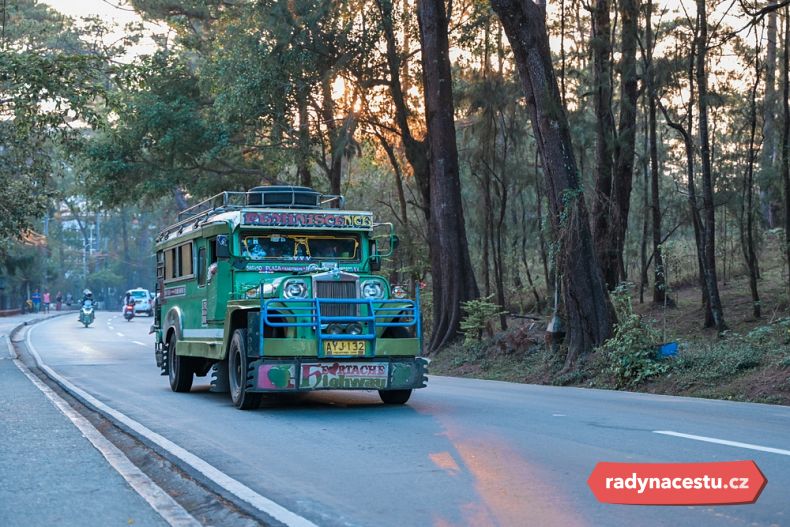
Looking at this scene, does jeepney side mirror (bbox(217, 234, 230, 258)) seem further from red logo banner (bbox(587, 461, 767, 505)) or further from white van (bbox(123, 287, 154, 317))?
white van (bbox(123, 287, 154, 317))

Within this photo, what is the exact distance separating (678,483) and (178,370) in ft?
39.0

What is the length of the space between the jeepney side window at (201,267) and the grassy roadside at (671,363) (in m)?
7.50

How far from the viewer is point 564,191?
68.2ft

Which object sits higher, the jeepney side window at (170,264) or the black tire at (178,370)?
the jeepney side window at (170,264)

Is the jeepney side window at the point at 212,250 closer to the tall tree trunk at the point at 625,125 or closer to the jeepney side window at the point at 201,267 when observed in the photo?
the jeepney side window at the point at 201,267

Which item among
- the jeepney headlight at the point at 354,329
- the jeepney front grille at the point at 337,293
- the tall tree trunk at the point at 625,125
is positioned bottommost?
the jeepney headlight at the point at 354,329

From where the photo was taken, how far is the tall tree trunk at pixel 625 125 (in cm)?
2633

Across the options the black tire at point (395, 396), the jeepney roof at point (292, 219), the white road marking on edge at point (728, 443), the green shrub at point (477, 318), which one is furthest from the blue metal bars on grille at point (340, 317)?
the green shrub at point (477, 318)

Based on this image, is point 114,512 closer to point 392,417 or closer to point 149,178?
point 392,417

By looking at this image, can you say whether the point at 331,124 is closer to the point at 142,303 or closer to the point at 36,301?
the point at 142,303

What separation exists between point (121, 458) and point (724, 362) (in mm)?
10790

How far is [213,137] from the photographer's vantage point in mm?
37312

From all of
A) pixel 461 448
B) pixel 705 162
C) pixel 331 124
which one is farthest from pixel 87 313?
pixel 461 448

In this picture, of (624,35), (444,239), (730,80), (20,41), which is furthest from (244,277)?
(20,41)
